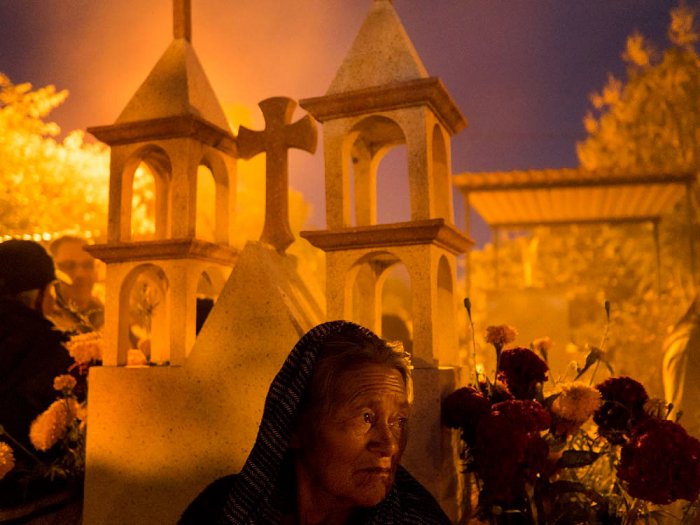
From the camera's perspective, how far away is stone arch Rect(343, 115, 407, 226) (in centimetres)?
355

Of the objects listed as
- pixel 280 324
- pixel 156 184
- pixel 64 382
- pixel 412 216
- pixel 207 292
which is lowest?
pixel 64 382

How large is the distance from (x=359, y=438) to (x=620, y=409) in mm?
1111

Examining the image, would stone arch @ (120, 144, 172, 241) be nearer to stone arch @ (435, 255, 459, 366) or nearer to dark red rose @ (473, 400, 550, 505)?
stone arch @ (435, 255, 459, 366)

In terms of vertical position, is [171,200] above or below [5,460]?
above

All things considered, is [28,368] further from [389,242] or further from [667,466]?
[667,466]

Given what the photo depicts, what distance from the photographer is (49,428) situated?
331cm

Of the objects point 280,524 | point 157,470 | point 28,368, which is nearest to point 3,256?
point 28,368

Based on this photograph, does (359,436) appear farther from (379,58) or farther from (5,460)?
(5,460)

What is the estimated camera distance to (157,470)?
313cm

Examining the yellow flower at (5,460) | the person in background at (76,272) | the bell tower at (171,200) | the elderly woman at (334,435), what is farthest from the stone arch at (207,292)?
the elderly woman at (334,435)

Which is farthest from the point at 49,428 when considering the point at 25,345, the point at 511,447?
the point at 511,447

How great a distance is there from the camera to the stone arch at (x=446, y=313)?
3.27 m

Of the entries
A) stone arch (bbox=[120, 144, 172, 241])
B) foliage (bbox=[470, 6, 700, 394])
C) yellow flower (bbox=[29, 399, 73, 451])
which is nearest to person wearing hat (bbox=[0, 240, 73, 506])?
yellow flower (bbox=[29, 399, 73, 451])

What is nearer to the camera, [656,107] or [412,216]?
[412,216]
